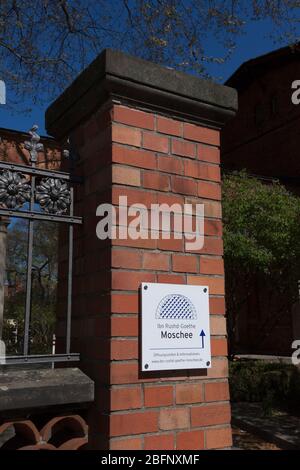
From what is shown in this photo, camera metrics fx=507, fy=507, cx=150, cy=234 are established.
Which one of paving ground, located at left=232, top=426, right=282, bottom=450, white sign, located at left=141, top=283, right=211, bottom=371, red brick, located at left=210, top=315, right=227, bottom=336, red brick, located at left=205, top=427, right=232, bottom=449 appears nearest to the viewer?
white sign, located at left=141, top=283, right=211, bottom=371

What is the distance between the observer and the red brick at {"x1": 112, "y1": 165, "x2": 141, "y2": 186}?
7.56 ft

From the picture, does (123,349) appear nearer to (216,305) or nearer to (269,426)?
(216,305)

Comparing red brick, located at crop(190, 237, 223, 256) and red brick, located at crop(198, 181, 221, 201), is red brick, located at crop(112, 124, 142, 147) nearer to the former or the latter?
red brick, located at crop(198, 181, 221, 201)

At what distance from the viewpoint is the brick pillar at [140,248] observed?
85.0 inches

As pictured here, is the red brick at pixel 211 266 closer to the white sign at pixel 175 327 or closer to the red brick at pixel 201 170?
the white sign at pixel 175 327

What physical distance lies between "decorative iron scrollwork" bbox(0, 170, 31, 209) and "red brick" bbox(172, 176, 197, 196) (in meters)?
0.70

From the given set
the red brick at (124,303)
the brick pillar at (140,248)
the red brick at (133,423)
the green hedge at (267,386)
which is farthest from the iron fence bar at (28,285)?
the green hedge at (267,386)

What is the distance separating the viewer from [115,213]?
7.43 feet

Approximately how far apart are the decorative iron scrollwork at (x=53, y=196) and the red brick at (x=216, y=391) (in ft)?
3.54

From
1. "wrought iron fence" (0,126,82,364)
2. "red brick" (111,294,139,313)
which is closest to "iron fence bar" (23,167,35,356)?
"wrought iron fence" (0,126,82,364)

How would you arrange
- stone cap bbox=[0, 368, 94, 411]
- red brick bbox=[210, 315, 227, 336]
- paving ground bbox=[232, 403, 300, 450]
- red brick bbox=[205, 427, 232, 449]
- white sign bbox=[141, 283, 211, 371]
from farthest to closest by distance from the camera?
1. paving ground bbox=[232, 403, 300, 450]
2. red brick bbox=[210, 315, 227, 336]
3. red brick bbox=[205, 427, 232, 449]
4. white sign bbox=[141, 283, 211, 371]
5. stone cap bbox=[0, 368, 94, 411]

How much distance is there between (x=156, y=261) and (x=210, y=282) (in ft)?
1.05

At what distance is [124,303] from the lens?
2.20m
